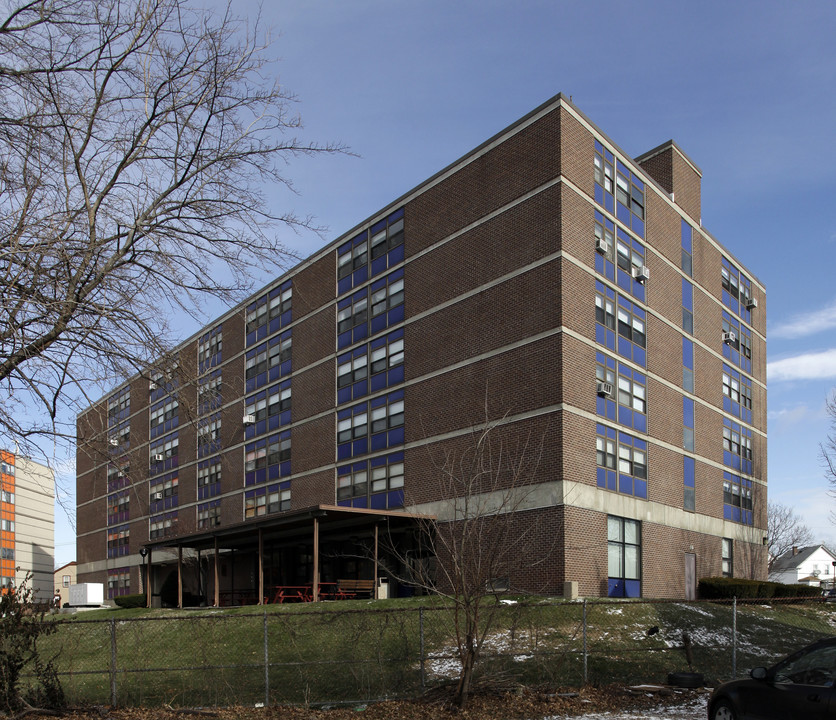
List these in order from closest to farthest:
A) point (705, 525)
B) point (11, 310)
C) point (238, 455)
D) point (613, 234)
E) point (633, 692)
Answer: point (11, 310)
point (633, 692)
point (613, 234)
point (705, 525)
point (238, 455)

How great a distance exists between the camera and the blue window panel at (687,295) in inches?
1481

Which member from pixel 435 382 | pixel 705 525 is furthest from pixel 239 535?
pixel 705 525

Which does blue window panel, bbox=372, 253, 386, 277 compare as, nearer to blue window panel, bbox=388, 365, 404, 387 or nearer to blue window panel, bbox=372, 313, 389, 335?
blue window panel, bbox=372, 313, 389, 335

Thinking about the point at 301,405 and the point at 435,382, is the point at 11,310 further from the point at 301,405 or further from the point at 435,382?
the point at 301,405

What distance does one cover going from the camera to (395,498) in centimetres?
3547

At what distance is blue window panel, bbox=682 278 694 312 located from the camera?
37.6 metres

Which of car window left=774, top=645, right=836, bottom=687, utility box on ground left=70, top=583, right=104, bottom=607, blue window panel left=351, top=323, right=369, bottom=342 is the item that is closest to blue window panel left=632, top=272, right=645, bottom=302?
blue window panel left=351, top=323, right=369, bottom=342

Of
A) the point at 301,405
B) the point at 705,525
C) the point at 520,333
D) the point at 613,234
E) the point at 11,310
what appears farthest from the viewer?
the point at 301,405

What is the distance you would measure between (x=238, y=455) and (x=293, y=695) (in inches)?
1344

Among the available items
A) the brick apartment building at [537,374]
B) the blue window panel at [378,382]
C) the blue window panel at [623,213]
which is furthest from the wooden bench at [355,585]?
the blue window panel at [623,213]

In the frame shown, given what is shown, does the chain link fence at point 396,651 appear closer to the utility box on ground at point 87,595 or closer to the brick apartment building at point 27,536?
the utility box on ground at point 87,595

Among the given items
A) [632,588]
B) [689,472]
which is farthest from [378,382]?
[689,472]

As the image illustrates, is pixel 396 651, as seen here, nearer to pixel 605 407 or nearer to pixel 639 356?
pixel 605 407

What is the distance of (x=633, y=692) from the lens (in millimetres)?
15094
